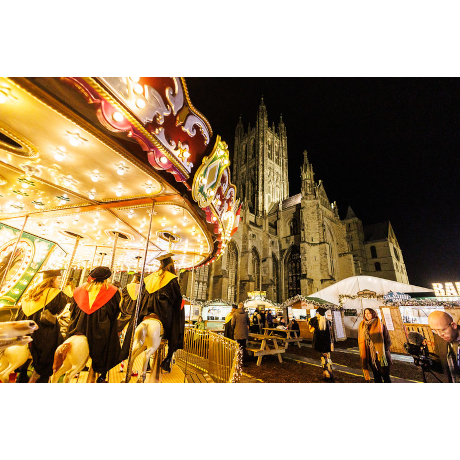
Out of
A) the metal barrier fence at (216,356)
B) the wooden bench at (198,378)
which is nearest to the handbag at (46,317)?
the metal barrier fence at (216,356)

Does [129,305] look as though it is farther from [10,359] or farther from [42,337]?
[10,359]

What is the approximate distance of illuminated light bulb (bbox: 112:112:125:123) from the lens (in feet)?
5.84

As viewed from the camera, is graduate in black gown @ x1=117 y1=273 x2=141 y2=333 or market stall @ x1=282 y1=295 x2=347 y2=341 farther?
market stall @ x1=282 y1=295 x2=347 y2=341

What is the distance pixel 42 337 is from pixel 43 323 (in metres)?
0.19

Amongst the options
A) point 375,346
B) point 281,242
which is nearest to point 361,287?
point 375,346

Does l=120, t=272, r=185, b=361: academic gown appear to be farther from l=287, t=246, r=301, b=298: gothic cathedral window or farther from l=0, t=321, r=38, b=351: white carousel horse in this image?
l=287, t=246, r=301, b=298: gothic cathedral window

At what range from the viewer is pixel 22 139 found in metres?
2.24

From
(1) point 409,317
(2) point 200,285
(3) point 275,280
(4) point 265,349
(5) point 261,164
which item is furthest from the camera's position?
(5) point 261,164

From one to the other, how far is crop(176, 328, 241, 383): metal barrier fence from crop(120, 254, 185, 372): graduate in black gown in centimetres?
88

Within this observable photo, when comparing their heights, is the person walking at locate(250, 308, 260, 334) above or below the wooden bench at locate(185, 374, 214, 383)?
above

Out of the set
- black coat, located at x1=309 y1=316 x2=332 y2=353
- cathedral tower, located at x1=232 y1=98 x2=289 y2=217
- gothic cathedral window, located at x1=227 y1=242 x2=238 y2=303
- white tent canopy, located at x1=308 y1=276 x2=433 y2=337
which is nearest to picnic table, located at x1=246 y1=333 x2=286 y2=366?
black coat, located at x1=309 y1=316 x2=332 y2=353

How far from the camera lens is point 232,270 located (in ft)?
68.5
